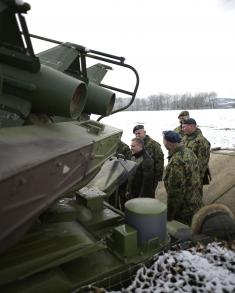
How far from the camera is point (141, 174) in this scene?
5.75m

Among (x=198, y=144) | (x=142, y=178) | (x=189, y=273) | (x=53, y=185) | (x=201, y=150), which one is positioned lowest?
(x=189, y=273)

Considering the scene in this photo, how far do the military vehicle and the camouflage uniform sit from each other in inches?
26.6

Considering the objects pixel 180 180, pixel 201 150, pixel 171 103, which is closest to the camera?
pixel 180 180

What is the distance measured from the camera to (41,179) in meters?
1.92

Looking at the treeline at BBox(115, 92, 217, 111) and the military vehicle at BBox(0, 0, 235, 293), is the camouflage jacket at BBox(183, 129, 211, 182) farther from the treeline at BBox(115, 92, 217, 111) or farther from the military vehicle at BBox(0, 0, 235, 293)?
the treeline at BBox(115, 92, 217, 111)

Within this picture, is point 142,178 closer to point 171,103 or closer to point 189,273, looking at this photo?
point 189,273

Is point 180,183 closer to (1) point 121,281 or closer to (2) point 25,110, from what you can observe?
(1) point 121,281

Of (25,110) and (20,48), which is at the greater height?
(20,48)

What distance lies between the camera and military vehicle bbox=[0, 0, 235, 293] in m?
1.89

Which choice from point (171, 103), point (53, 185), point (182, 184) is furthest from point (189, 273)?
point (171, 103)

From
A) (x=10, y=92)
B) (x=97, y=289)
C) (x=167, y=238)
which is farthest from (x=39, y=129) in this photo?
(x=167, y=238)

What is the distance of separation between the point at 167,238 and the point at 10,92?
209 cm

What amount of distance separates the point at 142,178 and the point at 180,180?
1.59 m

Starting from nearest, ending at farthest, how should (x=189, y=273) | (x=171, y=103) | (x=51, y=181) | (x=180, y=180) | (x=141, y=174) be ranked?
1. (x=51, y=181)
2. (x=189, y=273)
3. (x=180, y=180)
4. (x=141, y=174)
5. (x=171, y=103)
